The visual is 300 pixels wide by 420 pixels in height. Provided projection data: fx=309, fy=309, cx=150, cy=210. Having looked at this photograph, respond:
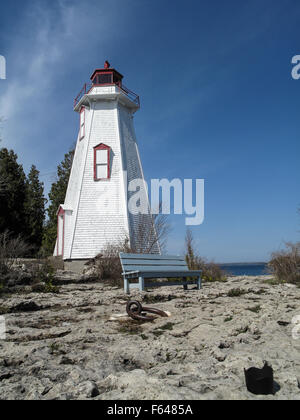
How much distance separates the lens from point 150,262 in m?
9.29

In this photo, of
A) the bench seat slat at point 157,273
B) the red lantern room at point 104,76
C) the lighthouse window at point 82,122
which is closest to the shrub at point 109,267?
the bench seat slat at point 157,273

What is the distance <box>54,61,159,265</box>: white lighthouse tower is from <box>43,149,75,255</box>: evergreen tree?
169 inches

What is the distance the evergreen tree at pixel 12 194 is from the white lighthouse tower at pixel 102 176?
5.37 m

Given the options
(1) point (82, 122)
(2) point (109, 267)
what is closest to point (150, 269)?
(2) point (109, 267)

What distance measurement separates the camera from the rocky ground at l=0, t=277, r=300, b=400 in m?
2.29

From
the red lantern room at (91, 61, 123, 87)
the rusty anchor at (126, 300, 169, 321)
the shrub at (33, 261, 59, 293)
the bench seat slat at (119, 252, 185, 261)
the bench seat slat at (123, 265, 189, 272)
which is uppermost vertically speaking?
the red lantern room at (91, 61, 123, 87)

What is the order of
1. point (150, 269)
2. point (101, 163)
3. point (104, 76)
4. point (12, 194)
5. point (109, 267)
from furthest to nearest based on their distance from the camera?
point (12, 194) < point (104, 76) < point (101, 163) < point (109, 267) < point (150, 269)

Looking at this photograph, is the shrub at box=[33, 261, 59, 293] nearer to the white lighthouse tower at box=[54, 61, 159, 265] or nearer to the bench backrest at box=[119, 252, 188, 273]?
the bench backrest at box=[119, 252, 188, 273]

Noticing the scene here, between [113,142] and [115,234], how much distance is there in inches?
246

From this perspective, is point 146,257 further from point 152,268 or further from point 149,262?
point 152,268

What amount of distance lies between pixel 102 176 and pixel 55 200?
32.0ft

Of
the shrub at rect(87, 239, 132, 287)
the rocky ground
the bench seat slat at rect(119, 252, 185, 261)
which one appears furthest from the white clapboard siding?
the rocky ground

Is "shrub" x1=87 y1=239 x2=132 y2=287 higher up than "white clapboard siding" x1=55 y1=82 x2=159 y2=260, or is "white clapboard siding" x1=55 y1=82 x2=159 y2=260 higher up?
"white clapboard siding" x1=55 y1=82 x2=159 y2=260
